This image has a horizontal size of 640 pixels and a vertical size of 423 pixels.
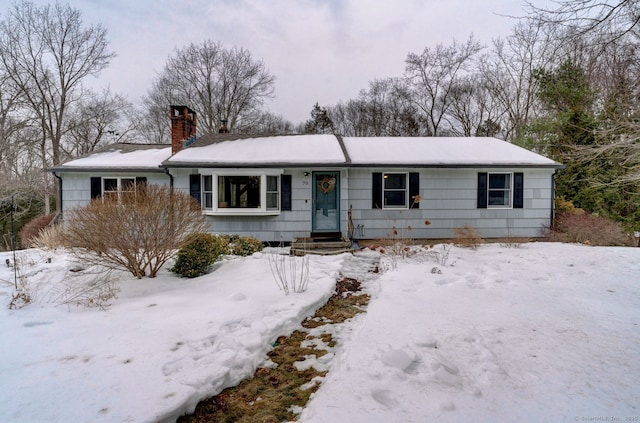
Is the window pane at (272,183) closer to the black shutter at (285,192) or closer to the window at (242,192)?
the window at (242,192)

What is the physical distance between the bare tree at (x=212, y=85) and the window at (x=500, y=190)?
65.6 feet

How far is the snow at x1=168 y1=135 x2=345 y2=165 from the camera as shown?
31.4ft

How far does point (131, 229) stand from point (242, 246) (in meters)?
2.99

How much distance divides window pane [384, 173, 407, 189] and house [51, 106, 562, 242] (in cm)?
3

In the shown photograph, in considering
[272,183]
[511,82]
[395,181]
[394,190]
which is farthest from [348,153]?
[511,82]

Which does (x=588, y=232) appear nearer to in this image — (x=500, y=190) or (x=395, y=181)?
(x=500, y=190)

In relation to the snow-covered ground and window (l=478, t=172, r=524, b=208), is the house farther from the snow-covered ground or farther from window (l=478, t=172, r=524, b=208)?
the snow-covered ground

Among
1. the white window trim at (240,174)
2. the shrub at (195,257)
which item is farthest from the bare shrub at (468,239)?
the shrub at (195,257)

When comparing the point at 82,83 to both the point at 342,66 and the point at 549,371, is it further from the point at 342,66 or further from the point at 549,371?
the point at 549,371

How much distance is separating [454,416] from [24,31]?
2700 cm

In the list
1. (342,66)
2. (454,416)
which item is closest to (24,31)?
(342,66)

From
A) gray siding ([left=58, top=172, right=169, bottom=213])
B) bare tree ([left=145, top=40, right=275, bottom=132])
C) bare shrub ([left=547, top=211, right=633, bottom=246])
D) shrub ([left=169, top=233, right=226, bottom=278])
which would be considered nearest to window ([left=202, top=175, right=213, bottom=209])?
gray siding ([left=58, top=172, right=169, bottom=213])

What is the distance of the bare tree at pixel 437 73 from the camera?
22562mm

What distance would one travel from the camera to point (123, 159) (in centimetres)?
1125
